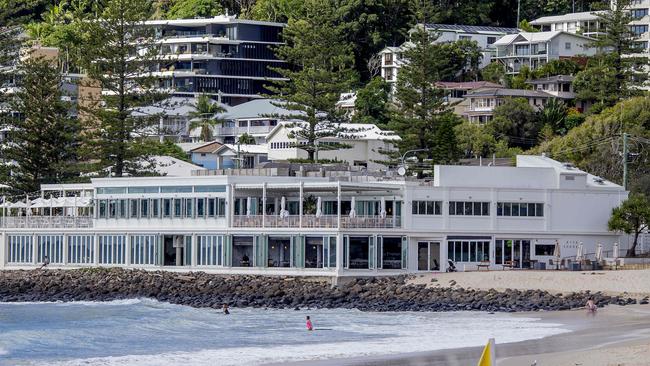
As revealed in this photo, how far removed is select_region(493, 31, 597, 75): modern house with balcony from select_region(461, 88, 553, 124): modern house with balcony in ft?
34.4

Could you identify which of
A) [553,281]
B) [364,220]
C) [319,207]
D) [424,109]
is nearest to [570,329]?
[553,281]

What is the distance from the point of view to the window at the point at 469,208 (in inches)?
2092

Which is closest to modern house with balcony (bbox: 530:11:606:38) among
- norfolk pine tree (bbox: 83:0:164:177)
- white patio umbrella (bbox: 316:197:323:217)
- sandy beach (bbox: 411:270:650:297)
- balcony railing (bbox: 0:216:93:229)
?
norfolk pine tree (bbox: 83:0:164:177)

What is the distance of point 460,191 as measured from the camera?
2090 inches

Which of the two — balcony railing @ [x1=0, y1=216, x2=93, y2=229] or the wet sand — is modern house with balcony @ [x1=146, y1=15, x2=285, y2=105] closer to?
balcony railing @ [x1=0, y1=216, x2=93, y2=229]

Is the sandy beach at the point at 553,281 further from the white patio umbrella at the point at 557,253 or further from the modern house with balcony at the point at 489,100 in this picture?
the modern house with balcony at the point at 489,100

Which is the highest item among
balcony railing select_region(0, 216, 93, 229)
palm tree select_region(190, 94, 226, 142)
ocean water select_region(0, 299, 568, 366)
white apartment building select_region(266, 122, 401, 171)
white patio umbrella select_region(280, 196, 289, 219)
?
palm tree select_region(190, 94, 226, 142)

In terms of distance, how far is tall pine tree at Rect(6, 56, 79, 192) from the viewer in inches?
2810

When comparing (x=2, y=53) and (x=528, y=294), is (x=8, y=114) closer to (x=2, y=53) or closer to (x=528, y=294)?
(x=2, y=53)

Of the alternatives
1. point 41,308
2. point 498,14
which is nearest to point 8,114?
point 41,308

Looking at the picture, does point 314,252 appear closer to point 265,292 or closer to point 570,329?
point 265,292

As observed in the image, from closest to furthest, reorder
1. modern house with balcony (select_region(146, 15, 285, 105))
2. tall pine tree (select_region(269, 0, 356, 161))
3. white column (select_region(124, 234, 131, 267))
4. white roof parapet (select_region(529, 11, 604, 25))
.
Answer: white column (select_region(124, 234, 131, 267)) → tall pine tree (select_region(269, 0, 356, 161)) → white roof parapet (select_region(529, 11, 604, 25)) → modern house with balcony (select_region(146, 15, 285, 105))

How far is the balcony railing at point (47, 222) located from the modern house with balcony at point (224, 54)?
52.2 metres

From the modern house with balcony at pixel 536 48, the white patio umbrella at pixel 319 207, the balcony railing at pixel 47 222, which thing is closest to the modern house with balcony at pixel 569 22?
the modern house with balcony at pixel 536 48
